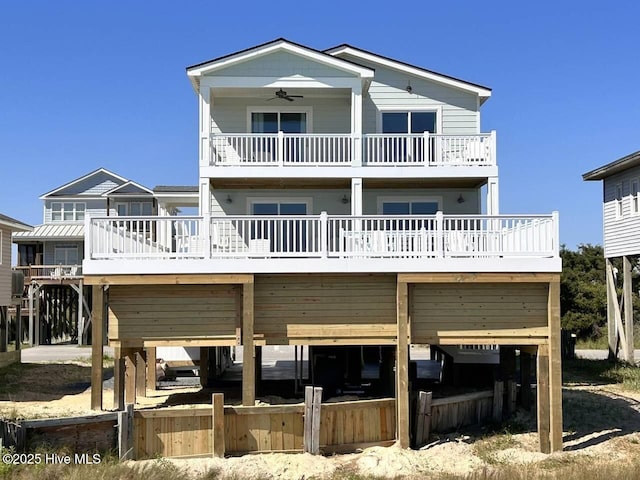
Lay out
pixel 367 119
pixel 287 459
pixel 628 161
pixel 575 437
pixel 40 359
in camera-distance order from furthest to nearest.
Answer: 1. pixel 40 359
2. pixel 628 161
3. pixel 367 119
4. pixel 575 437
5. pixel 287 459

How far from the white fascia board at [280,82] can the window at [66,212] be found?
28.8 metres

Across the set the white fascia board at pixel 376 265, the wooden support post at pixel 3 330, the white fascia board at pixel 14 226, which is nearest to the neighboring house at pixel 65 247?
the white fascia board at pixel 14 226

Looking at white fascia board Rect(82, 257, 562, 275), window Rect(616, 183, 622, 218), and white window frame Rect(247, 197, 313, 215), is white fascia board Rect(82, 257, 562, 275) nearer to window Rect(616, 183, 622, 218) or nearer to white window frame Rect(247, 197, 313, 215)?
white window frame Rect(247, 197, 313, 215)

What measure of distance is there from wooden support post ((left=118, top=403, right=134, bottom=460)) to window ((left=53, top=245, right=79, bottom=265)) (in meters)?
31.0

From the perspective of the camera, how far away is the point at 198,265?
43.5 ft

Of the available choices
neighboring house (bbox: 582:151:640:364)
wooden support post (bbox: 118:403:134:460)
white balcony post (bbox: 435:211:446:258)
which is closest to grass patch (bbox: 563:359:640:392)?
neighboring house (bbox: 582:151:640:364)

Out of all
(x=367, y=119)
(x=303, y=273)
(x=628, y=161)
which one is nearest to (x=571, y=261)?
(x=628, y=161)

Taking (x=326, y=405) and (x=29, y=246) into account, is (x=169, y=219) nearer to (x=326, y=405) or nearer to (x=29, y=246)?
(x=326, y=405)

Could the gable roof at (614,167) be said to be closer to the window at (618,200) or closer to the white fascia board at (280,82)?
the window at (618,200)

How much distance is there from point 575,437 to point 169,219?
10.1m

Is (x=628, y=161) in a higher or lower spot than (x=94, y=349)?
higher

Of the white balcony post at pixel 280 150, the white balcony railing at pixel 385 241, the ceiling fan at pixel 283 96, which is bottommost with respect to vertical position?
the white balcony railing at pixel 385 241

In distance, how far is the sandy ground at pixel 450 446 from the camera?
1216cm

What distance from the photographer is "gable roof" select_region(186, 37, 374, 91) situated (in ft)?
60.2
